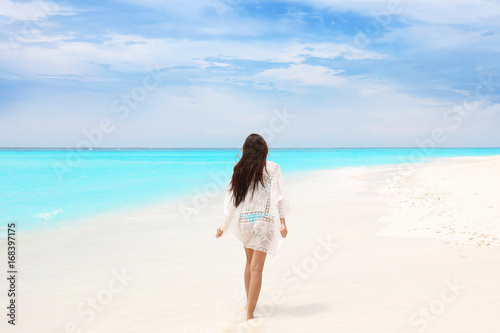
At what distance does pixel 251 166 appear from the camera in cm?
423

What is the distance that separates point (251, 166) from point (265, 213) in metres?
0.53

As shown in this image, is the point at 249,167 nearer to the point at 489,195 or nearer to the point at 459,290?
the point at 459,290

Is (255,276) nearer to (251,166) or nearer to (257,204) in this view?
(257,204)

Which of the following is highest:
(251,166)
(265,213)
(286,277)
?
(251,166)

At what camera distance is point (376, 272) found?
574 cm

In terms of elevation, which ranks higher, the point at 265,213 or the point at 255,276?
the point at 265,213

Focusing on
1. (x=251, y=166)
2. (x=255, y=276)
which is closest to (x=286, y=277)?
(x=255, y=276)

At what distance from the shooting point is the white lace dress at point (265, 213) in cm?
426

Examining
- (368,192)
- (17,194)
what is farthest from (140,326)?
(17,194)

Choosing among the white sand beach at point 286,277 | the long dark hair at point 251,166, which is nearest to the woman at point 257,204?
the long dark hair at point 251,166

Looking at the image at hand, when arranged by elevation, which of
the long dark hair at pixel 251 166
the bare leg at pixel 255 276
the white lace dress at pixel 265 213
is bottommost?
the bare leg at pixel 255 276

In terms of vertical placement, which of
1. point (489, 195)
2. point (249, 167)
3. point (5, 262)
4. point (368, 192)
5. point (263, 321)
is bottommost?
point (263, 321)

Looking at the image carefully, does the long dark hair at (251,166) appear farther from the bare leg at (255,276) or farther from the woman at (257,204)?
the bare leg at (255,276)

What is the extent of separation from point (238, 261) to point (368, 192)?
11052 mm
